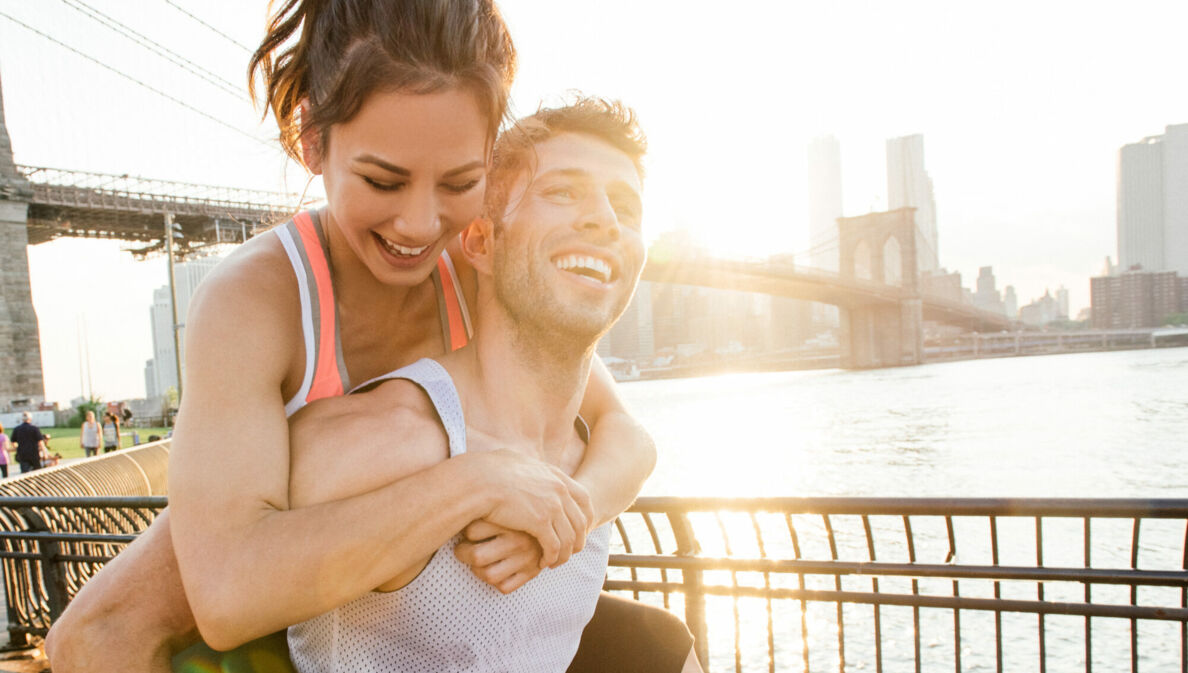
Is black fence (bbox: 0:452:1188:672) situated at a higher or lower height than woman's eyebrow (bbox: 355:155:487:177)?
lower

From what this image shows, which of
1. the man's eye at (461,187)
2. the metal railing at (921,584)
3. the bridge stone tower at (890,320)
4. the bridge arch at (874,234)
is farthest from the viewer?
the bridge arch at (874,234)

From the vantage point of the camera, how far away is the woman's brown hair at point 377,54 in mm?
1329

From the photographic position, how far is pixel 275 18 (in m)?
1.54

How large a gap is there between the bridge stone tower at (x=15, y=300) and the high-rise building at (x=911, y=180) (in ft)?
338

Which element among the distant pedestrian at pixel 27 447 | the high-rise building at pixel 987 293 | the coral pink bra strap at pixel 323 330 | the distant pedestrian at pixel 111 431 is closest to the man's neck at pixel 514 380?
the coral pink bra strap at pixel 323 330

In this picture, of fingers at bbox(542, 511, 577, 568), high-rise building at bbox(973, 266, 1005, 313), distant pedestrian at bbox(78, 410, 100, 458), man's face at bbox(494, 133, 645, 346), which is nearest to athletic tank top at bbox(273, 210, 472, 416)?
man's face at bbox(494, 133, 645, 346)

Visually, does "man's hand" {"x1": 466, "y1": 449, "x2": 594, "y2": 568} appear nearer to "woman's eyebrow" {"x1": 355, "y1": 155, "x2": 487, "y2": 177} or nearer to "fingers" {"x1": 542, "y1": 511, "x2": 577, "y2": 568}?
"fingers" {"x1": 542, "y1": 511, "x2": 577, "y2": 568}

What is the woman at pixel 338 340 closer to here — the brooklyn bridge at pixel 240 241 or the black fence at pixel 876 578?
the black fence at pixel 876 578

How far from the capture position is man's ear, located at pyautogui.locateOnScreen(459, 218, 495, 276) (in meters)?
1.65

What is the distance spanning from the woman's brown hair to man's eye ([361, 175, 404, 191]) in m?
0.11

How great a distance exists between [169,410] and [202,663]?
32.3m

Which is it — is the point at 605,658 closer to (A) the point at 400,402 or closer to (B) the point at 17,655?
(A) the point at 400,402

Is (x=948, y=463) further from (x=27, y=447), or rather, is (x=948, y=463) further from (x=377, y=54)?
(x=377, y=54)

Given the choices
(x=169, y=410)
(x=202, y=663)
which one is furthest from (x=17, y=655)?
(x=169, y=410)
